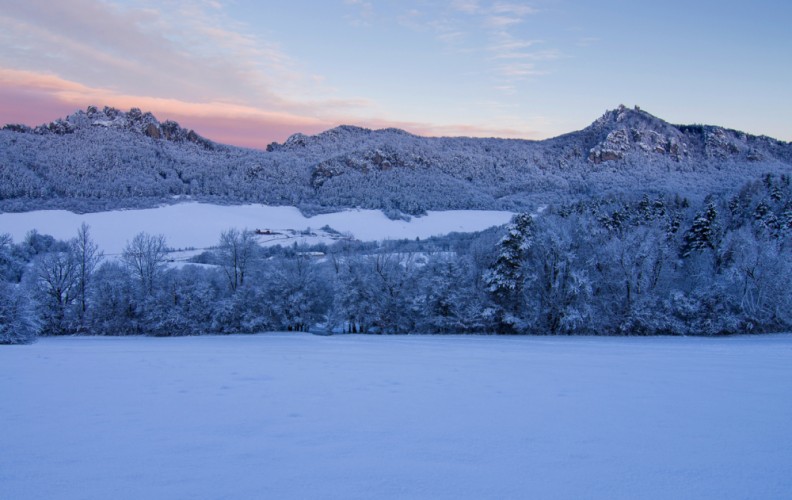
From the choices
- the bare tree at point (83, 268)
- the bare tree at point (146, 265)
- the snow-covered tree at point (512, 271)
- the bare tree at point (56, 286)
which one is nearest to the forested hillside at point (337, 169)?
the bare tree at point (83, 268)

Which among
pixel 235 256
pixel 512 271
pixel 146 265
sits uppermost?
pixel 235 256

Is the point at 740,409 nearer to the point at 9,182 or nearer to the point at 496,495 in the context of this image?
the point at 496,495

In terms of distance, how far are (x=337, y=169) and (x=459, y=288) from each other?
116 meters

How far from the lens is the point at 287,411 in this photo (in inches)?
259

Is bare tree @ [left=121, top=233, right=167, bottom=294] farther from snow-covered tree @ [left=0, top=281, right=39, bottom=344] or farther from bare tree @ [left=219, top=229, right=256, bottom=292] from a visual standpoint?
snow-covered tree @ [left=0, top=281, right=39, bottom=344]

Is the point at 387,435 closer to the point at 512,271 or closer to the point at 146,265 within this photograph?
the point at 512,271

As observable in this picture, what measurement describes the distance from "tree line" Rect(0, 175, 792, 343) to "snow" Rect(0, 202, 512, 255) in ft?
99.2

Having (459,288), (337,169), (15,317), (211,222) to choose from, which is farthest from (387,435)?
(337,169)

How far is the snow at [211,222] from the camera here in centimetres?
7369

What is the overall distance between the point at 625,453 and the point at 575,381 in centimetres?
439

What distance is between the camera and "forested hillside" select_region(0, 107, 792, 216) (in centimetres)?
10888

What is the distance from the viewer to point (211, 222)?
88125 mm

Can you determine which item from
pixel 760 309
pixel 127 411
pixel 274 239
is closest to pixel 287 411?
pixel 127 411

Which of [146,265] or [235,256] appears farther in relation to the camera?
[235,256]
